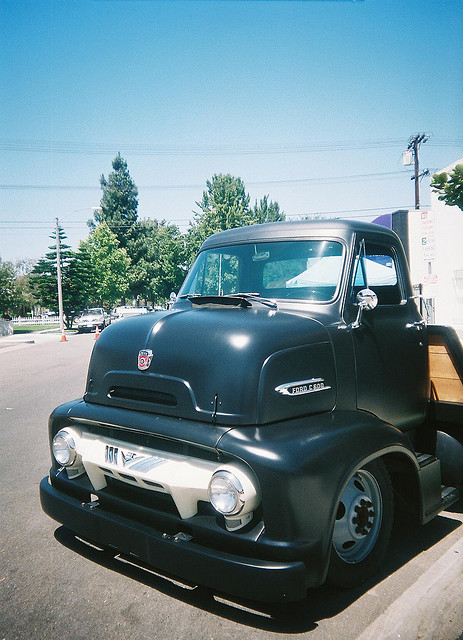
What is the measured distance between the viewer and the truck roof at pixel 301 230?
357 cm

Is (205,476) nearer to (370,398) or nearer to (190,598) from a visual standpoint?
(190,598)

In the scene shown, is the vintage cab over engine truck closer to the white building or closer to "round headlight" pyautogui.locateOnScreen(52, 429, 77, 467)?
"round headlight" pyautogui.locateOnScreen(52, 429, 77, 467)

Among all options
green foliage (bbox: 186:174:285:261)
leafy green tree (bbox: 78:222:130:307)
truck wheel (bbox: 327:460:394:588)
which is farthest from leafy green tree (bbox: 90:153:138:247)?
truck wheel (bbox: 327:460:394:588)

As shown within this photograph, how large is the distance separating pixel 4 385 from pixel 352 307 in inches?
402

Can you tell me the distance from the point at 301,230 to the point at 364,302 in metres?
0.73

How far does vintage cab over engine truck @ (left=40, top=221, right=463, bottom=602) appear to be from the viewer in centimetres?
243

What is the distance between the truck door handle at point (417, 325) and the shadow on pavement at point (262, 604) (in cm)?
147

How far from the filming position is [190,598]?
9.31 ft

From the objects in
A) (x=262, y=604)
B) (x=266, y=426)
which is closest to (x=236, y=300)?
(x=266, y=426)

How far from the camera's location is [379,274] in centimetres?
379

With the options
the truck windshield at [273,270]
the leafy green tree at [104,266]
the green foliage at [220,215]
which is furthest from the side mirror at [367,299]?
the leafy green tree at [104,266]

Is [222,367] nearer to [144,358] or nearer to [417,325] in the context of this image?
[144,358]

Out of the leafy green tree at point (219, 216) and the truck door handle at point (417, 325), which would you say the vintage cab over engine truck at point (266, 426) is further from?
the leafy green tree at point (219, 216)

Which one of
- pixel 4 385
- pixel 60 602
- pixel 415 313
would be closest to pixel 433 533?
pixel 415 313
